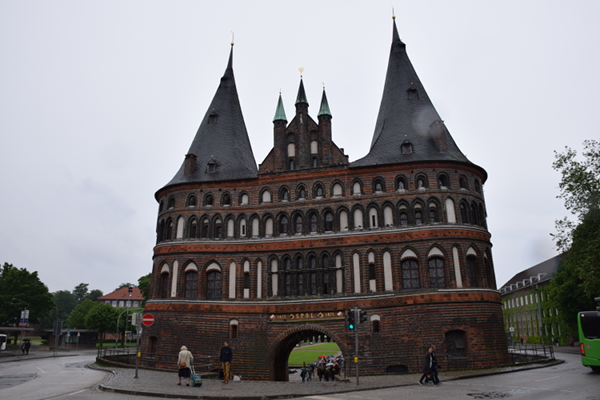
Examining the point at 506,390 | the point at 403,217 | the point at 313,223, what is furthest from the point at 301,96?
the point at 506,390

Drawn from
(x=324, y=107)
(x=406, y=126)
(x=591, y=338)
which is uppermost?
(x=324, y=107)

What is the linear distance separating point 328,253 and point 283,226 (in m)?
3.61

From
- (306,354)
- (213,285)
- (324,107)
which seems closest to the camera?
(213,285)

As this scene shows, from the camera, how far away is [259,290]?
29.8 m

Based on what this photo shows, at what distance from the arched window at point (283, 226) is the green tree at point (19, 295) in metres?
42.3

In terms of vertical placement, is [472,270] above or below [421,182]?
below

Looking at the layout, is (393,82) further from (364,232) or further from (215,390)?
(215,390)

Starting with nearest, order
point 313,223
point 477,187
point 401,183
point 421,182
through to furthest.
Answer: point 421,182
point 401,183
point 313,223
point 477,187

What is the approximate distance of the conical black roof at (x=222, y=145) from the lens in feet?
108

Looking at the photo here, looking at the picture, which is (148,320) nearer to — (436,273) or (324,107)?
(436,273)

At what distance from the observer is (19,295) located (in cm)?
5712

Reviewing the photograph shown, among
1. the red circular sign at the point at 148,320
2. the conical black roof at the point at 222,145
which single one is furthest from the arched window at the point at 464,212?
the red circular sign at the point at 148,320

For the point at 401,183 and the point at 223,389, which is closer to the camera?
the point at 223,389

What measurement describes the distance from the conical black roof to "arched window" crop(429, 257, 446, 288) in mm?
12929
